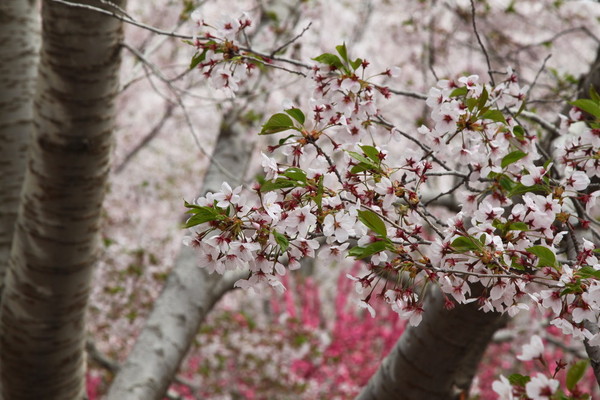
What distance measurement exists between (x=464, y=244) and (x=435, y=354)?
2.79ft

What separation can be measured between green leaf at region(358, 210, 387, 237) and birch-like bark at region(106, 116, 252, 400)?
1431 millimetres

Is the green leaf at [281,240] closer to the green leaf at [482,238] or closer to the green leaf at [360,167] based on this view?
the green leaf at [360,167]

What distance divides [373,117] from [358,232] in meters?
0.47

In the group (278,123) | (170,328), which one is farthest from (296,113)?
(170,328)

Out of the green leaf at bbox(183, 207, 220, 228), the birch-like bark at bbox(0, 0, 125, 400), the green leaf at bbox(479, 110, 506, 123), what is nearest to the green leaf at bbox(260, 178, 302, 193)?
the green leaf at bbox(183, 207, 220, 228)

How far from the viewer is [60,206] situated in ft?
6.14

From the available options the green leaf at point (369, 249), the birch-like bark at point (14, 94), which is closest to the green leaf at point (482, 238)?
the green leaf at point (369, 249)

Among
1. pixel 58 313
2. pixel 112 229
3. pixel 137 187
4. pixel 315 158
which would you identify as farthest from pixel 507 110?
pixel 137 187

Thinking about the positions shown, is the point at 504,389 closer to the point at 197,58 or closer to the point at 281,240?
the point at 281,240

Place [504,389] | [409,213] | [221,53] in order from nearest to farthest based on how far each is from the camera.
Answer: [504,389] < [409,213] < [221,53]

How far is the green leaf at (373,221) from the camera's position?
1047 millimetres

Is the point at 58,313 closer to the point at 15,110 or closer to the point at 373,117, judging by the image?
the point at 15,110

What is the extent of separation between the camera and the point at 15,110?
235 centimetres

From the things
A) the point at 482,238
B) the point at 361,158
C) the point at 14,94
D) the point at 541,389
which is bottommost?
the point at 541,389
